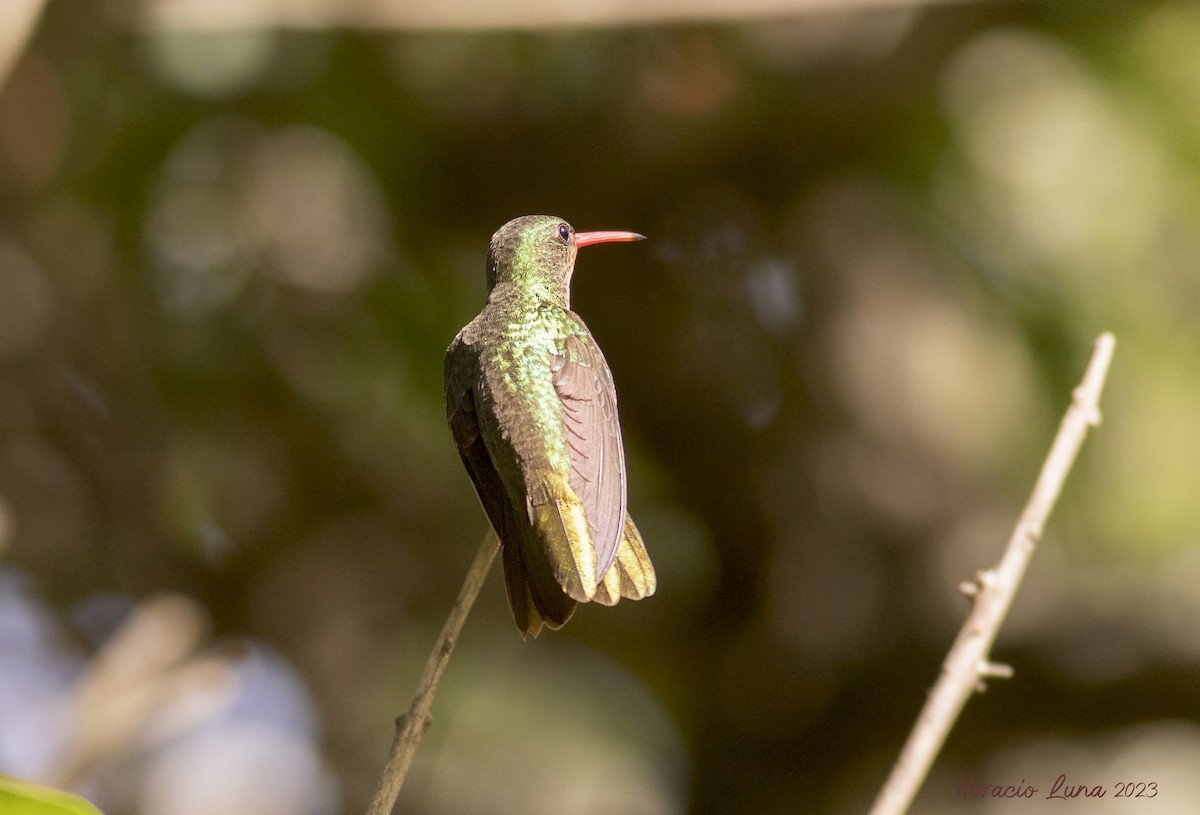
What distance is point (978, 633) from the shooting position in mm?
1615

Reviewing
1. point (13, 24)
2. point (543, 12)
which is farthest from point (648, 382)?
point (13, 24)

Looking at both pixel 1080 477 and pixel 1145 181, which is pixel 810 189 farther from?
pixel 1080 477

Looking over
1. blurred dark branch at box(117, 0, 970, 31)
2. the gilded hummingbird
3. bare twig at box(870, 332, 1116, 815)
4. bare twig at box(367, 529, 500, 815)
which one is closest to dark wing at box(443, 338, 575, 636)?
the gilded hummingbird

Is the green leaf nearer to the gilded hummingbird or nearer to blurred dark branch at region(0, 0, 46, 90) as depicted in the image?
the gilded hummingbird

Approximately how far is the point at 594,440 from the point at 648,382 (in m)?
3.43

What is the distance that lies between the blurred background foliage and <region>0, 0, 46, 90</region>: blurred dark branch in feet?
2.98

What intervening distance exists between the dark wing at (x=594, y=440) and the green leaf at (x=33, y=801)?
64cm

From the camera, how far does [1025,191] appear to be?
4570 mm

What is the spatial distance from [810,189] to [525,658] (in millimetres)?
2493

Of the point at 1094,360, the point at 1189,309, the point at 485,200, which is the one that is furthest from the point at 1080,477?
the point at 485,200

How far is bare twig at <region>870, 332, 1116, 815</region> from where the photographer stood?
1.48m

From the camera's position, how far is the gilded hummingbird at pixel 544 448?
4.99ft

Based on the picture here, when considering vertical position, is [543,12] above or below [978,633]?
above

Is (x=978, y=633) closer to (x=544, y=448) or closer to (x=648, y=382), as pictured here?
(x=544, y=448)
